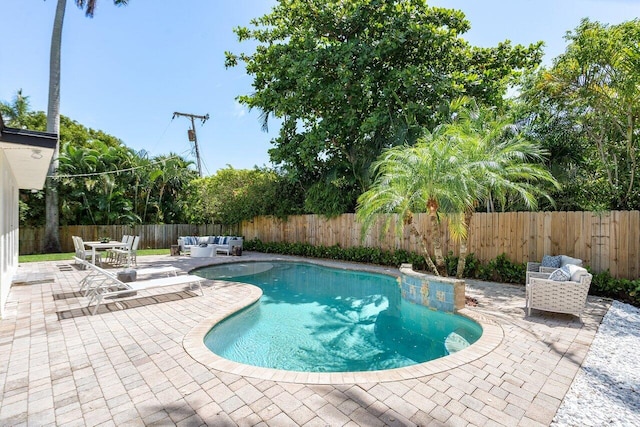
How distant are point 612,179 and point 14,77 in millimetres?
29708

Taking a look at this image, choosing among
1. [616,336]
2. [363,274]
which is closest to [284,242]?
[363,274]

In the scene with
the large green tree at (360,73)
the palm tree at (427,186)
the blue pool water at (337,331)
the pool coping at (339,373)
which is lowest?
the blue pool water at (337,331)

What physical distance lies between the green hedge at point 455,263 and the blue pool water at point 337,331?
2.64 metres

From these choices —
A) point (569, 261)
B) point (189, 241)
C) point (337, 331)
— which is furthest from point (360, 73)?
point (189, 241)

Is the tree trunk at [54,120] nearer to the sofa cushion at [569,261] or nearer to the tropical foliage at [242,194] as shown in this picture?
the tropical foliage at [242,194]

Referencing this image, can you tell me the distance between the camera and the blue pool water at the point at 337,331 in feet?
15.9

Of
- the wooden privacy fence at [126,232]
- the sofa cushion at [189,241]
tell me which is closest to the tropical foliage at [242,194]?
the wooden privacy fence at [126,232]

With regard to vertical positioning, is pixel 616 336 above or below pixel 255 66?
below

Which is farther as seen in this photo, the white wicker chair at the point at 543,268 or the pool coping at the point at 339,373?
the white wicker chair at the point at 543,268

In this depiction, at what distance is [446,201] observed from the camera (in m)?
7.50

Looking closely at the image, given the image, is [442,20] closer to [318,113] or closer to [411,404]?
[318,113]

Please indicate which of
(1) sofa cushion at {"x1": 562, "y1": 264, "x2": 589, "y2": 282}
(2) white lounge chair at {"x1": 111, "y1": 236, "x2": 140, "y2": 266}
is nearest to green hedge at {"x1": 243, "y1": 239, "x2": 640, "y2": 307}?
(1) sofa cushion at {"x1": 562, "y1": 264, "x2": 589, "y2": 282}

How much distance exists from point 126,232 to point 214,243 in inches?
237

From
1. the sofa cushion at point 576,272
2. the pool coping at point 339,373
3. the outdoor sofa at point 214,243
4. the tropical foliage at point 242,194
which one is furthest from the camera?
the tropical foliage at point 242,194
